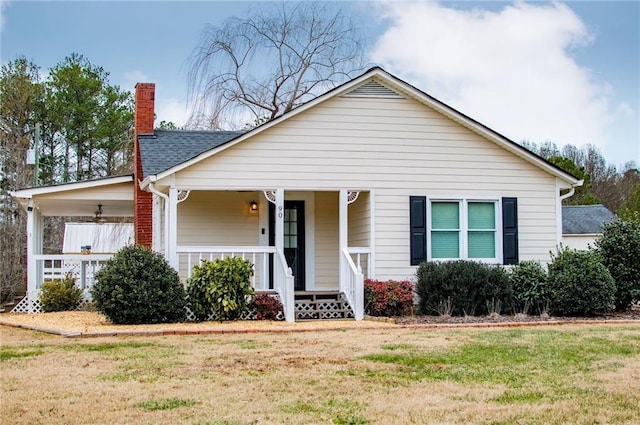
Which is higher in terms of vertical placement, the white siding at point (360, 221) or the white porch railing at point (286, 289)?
the white siding at point (360, 221)

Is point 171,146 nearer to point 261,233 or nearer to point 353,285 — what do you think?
point 261,233

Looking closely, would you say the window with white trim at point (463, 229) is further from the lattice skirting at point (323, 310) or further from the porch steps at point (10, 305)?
the porch steps at point (10, 305)

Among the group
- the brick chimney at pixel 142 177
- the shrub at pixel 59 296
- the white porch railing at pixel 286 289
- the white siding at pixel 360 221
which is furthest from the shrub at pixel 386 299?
the shrub at pixel 59 296

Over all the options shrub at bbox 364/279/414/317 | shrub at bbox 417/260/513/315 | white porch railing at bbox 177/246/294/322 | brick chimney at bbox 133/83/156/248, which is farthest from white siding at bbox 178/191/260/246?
shrub at bbox 417/260/513/315

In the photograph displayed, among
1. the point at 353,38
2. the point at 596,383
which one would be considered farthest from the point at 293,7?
the point at 596,383

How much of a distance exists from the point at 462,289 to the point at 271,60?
22349 mm

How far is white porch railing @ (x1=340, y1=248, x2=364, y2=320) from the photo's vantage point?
47.0 ft

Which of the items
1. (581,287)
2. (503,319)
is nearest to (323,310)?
(503,319)

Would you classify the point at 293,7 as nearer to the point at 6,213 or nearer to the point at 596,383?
the point at 6,213

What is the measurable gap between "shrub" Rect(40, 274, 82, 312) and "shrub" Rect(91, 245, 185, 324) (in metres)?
3.71

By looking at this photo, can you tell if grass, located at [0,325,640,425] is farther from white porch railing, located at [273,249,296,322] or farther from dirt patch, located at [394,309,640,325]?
white porch railing, located at [273,249,296,322]

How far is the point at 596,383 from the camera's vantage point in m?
7.88

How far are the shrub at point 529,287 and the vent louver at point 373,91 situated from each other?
171 inches

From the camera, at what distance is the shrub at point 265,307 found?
14.3 m
